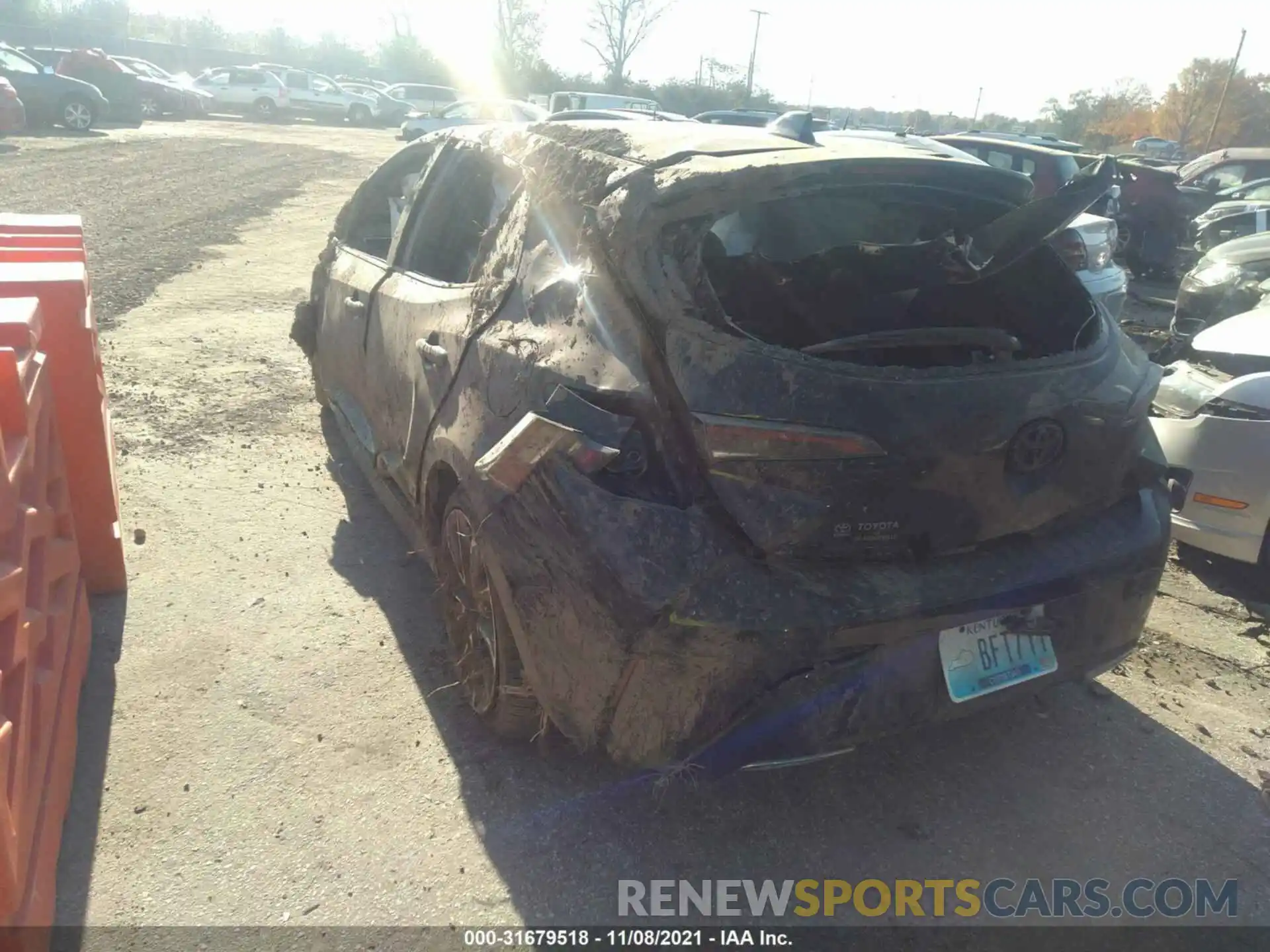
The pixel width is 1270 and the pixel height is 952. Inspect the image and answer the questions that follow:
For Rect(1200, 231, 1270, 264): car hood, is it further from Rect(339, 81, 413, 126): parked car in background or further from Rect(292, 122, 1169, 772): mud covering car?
Rect(339, 81, 413, 126): parked car in background

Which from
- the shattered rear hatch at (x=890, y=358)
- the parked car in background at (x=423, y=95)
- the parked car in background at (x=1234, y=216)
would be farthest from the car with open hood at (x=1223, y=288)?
the parked car in background at (x=423, y=95)

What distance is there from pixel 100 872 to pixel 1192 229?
1353 cm

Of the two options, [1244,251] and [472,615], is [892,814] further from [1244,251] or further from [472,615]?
[1244,251]

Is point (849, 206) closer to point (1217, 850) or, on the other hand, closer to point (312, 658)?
point (1217, 850)

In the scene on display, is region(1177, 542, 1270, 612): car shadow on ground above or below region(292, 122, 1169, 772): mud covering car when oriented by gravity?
below

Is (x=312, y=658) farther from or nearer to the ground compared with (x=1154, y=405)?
nearer to the ground

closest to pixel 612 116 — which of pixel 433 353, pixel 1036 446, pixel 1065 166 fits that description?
pixel 1065 166

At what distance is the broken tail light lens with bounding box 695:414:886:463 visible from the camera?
7.14 feet

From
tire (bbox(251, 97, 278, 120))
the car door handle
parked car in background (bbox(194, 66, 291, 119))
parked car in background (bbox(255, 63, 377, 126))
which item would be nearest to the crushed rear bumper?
the car door handle

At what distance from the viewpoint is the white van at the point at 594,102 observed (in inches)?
872

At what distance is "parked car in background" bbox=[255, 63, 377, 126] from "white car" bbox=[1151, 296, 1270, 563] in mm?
36593

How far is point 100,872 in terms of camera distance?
238 centimetres

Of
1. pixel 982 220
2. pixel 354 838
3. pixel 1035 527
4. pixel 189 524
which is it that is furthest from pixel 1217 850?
pixel 189 524

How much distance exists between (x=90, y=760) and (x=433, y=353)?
1.61 meters
